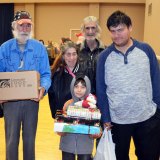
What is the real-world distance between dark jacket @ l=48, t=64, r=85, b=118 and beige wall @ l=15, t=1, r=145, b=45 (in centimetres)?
862

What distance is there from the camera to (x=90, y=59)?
96.1 inches

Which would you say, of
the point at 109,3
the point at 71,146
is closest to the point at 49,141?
the point at 71,146

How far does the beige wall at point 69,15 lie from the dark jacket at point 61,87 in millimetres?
8620

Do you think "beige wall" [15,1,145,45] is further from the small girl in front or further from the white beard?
the small girl in front

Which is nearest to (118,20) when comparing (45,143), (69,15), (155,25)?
(45,143)

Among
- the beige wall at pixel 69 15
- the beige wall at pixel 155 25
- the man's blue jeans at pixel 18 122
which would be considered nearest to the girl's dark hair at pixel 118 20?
the man's blue jeans at pixel 18 122

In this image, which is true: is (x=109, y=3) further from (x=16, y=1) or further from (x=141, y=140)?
(x=141, y=140)

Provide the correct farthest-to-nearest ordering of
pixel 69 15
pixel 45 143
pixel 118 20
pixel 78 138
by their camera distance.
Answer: pixel 69 15 < pixel 45 143 < pixel 78 138 < pixel 118 20

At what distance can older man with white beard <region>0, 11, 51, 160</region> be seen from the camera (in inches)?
86.0

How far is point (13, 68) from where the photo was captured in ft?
7.19

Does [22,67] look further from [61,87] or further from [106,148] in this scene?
[106,148]

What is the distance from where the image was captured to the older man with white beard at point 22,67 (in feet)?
7.17

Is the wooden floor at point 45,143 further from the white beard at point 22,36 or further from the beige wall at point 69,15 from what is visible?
the beige wall at point 69,15

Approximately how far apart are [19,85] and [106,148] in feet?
2.75
